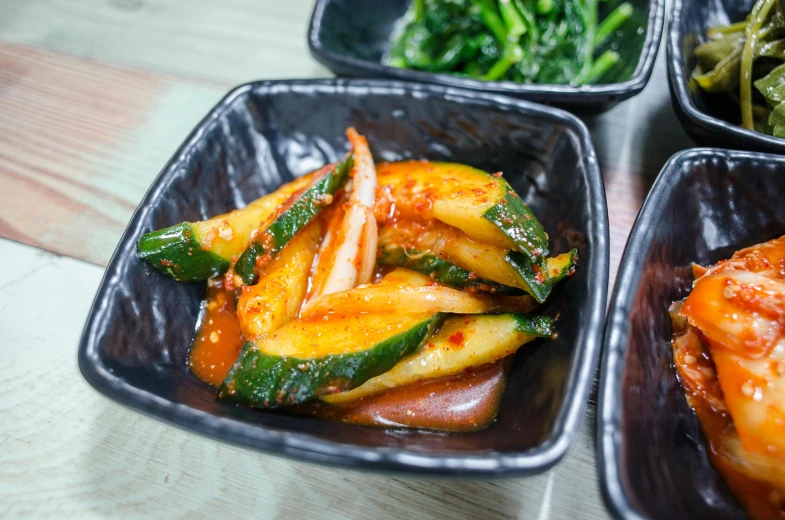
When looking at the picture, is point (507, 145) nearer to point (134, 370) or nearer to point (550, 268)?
point (550, 268)

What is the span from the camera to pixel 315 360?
1189 mm

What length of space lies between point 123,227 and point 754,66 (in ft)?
7.06

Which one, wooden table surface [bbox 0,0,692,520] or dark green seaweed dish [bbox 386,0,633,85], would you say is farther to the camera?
dark green seaweed dish [bbox 386,0,633,85]

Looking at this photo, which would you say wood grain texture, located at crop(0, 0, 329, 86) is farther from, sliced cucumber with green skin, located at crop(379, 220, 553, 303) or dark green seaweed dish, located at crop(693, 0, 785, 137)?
dark green seaweed dish, located at crop(693, 0, 785, 137)

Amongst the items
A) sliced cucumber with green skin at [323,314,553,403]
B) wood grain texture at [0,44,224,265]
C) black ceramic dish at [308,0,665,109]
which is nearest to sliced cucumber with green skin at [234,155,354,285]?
sliced cucumber with green skin at [323,314,553,403]

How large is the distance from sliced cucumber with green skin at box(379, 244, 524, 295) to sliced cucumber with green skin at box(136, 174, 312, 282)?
0.35 metres

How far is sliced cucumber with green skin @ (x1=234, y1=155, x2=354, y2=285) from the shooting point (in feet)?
4.72

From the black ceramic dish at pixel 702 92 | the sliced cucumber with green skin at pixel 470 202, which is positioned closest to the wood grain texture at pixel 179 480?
the sliced cucumber with green skin at pixel 470 202

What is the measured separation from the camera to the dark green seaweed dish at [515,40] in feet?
7.41

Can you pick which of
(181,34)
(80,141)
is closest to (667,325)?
(80,141)

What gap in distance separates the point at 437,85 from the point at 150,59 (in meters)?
1.49

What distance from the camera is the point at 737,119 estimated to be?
6.15 feet

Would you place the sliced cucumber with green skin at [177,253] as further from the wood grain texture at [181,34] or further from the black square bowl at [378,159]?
the wood grain texture at [181,34]

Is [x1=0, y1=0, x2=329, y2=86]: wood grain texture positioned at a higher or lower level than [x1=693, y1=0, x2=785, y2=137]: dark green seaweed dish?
lower
